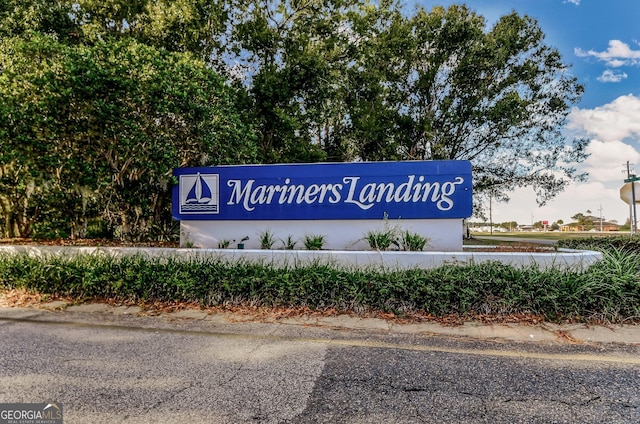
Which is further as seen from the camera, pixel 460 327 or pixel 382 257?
pixel 382 257

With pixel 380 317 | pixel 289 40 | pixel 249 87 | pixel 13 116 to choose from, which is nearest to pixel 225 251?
pixel 380 317

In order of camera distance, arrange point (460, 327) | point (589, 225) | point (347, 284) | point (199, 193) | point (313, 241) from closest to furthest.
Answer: point (460, 327) < point (347, 284) < point (313, 241) < point (199, 193) < point (589, 225)

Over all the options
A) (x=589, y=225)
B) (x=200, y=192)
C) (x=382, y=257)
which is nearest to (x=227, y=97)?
(x=200, y=192)

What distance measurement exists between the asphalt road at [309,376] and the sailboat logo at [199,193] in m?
3.71

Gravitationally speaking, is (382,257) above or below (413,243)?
below

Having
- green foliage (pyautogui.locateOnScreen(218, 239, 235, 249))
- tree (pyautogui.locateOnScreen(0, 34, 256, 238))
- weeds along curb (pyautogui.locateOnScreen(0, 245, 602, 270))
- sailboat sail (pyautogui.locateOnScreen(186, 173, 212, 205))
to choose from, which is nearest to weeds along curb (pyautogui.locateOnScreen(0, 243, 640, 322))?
weeds along curb (pyautogui.locateOnScreen(0, 245, 602, 270))

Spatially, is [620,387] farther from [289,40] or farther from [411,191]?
[289,40]

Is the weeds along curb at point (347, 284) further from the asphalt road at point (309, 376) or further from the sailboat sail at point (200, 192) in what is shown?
the sailboat sail at point (200, 192)

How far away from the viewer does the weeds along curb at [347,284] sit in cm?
505

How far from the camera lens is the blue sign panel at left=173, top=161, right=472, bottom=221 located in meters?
7.23

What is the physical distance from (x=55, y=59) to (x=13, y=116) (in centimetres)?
Answer: 141

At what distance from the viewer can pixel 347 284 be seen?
18.1 feet

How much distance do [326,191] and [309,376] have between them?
475 cm

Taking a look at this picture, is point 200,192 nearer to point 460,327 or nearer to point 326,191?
point 326,191
